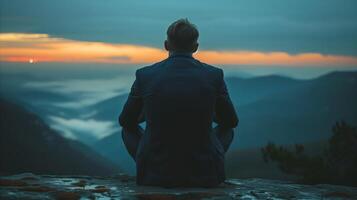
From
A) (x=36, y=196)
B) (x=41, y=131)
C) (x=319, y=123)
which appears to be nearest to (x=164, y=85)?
(x=36, y=196)

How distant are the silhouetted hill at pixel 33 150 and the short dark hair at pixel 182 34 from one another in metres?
64.6

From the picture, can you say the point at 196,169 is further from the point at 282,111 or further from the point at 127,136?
the point at 282,111

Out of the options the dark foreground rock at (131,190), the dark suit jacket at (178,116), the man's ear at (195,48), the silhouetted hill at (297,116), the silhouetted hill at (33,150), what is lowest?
the dark foreground rock at (131,190)

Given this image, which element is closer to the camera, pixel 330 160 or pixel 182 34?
pixel 182 34

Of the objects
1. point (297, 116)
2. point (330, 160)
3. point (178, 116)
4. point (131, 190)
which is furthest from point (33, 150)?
point (178, 116)

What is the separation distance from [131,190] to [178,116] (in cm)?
93

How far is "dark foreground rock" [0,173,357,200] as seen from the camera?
537cm

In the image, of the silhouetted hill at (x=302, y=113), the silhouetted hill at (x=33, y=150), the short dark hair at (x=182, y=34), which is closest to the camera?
the short dark hair at (x=182, y=34)

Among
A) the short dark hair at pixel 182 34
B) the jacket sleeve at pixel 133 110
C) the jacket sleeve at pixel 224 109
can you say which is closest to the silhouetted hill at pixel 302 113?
the jacket sleeve at pixel 224 109

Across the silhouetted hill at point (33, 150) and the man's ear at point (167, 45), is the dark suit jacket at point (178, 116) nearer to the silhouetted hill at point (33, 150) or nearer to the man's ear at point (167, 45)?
the man's ear at point (167, 45)

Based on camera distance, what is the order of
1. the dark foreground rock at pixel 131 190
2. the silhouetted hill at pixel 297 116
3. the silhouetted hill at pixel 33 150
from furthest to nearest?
the silhouetted hill at pixel 297 116
the silhouetted hill at pixel 33 150
the dark foreground rock at pixel 131 190

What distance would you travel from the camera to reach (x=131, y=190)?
582 cm

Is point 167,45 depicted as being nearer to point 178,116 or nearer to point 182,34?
point 182,34

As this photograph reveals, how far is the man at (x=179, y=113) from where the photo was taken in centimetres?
574
